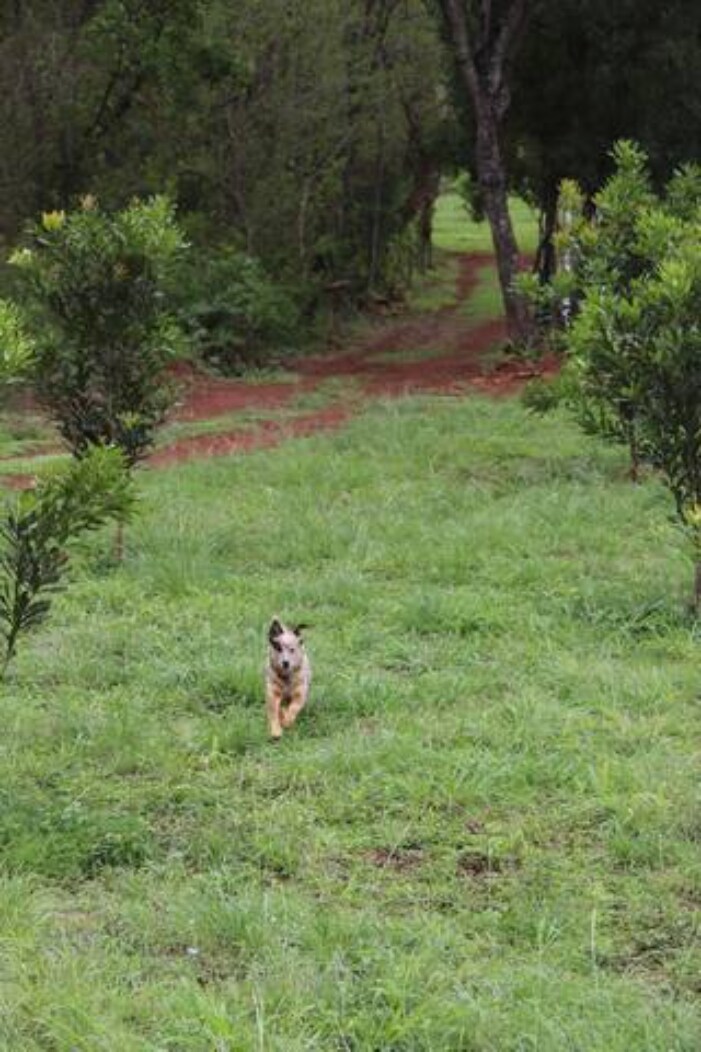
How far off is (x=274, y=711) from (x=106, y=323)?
13.3ft

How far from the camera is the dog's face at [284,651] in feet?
18.2

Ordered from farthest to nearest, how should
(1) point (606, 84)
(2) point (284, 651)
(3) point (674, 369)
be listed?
(1) point (606, 84)
(3) point (674, 369)
(2) point (284, 651)

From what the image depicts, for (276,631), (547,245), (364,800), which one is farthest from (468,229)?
(364,800)

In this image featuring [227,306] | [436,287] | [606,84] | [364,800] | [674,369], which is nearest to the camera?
[364,800]

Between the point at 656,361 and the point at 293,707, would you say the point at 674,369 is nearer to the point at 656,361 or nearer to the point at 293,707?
the point at 656,361

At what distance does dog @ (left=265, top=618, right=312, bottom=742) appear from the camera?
18.3ft

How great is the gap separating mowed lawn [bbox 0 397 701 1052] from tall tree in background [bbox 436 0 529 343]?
30.6 ft

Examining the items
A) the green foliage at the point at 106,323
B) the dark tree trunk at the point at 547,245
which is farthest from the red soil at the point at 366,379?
the green foliage at the point at 106,323

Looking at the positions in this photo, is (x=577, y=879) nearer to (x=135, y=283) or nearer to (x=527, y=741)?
(x=527, y=741)

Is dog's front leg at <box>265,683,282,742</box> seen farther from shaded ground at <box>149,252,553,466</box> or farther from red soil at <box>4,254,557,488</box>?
shaded ground at <box>149,252,553,466</box>

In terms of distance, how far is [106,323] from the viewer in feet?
29.1

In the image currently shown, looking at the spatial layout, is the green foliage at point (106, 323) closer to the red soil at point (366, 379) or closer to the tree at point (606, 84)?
the red soil at point (366, 379)

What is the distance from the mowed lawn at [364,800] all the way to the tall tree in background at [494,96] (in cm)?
933

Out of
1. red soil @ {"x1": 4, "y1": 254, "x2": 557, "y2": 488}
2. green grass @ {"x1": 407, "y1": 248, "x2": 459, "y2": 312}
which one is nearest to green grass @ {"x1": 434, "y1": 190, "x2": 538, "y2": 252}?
green grass @ {"x1": 407, "y1": 248, "x2": 459, "y2": 312}
